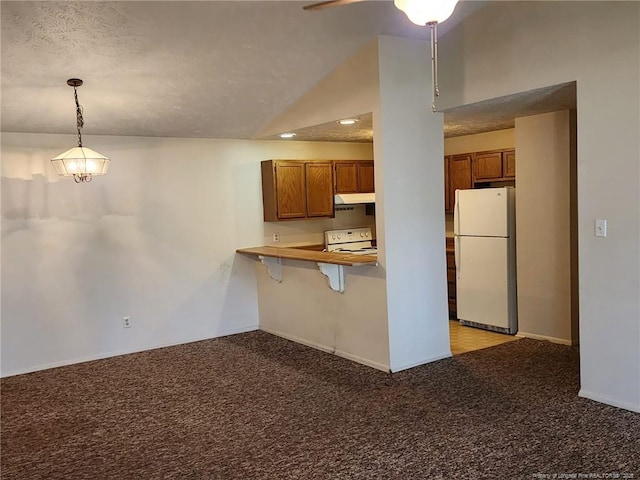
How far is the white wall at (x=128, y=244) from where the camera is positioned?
491cm

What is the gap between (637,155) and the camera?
3.32 metres

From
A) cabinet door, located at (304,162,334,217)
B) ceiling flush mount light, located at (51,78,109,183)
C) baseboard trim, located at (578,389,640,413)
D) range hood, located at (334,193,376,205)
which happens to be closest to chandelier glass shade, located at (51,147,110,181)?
ceiling flush mount light, located at (51,78,109,183)

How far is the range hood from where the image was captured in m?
6.22

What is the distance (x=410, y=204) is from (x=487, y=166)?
6.96 feet

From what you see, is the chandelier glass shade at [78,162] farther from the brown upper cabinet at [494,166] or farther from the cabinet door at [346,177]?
the brown upper cabinet at [494,166]

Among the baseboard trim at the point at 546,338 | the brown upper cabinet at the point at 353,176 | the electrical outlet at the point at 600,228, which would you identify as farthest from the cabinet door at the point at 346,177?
the electrical outlet at the point at 600,228

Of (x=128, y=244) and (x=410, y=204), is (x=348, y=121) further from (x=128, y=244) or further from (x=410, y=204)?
(x=128, y=244)

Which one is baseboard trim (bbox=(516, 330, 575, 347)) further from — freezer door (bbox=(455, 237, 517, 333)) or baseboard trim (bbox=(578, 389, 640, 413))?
baseboard trim (bbox=(578, 389, 640, 413))

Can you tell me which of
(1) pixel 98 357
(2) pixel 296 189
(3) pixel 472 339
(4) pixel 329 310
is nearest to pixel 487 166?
(3) pixel 472 339

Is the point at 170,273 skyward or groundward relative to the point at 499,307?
skyward

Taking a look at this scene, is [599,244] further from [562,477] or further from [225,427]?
[225,427]

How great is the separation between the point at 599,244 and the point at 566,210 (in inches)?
59.9

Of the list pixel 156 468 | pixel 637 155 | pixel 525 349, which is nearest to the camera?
pixel 156 468

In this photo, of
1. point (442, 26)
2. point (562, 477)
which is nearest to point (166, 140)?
point (442, 26)
